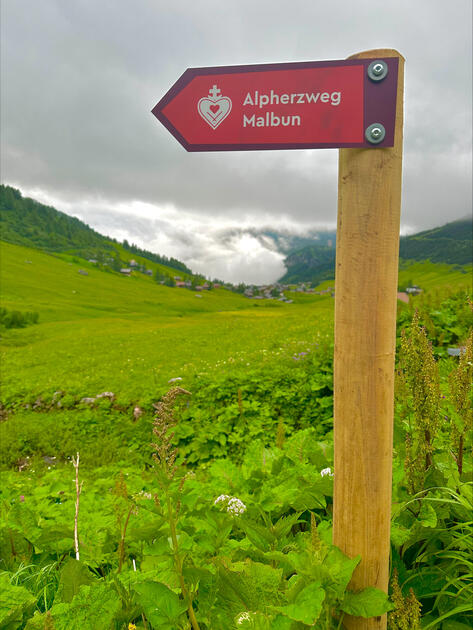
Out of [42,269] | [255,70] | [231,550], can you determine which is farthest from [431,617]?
[42,269]

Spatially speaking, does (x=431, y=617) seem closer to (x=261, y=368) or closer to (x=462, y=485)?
(x=462, y=485)

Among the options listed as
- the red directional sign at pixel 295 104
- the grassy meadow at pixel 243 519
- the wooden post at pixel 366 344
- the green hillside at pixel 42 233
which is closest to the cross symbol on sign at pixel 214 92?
the red directional sign at pixel 295 104

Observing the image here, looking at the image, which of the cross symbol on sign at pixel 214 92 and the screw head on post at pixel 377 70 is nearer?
the screw head on post at pixel 377 70

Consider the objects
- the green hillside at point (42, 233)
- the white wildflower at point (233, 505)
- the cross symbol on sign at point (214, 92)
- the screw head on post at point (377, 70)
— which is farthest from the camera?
the green hillside at point (42, 233)

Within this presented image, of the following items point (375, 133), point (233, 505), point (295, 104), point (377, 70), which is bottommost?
point (233, 505)

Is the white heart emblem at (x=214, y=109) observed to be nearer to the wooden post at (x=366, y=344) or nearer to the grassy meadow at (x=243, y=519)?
the wooden post at (x=366, y=344)

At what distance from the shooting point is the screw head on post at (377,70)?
1518 mm

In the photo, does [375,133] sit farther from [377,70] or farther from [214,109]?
[214,109]

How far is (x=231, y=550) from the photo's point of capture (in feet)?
7.27

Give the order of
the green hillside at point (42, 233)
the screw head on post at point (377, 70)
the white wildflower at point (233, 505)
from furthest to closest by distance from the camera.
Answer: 1. the green hillside at point (42, 233)
2. the white wildflower at point (233, 505)
3. the screw head on post at point (377, 70)

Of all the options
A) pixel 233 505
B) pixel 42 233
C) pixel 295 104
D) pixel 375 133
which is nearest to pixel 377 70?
pixel 375 133

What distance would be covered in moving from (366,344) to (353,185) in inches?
27.9

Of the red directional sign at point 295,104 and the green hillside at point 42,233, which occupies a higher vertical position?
the green hillside at point 42,233

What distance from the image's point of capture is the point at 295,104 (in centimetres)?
157
